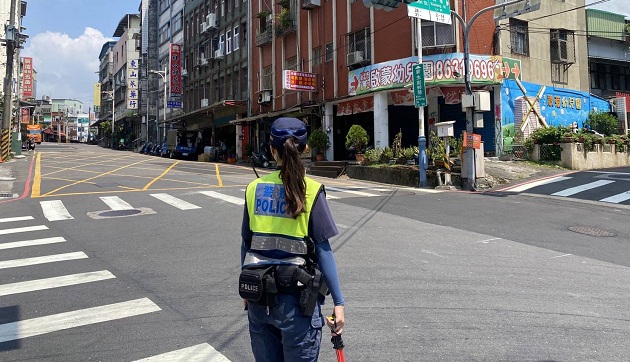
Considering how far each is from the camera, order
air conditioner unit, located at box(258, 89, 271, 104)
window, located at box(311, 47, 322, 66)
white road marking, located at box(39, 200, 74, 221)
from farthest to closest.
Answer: air conditioner unit, located at box(258, 89, 271, 104) → window, located at box(311, 47, 322, 66) → white road marking, located at box(39, 200, 74, 221)

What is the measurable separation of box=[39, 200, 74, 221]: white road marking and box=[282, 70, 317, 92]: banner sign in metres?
14.8

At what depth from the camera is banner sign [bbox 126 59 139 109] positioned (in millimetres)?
64750

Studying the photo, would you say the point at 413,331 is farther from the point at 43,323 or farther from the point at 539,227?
the point at 539,227

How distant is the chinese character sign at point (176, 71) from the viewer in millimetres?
48688

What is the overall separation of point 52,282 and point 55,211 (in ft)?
21.3

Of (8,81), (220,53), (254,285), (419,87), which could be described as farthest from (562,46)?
(8,81)

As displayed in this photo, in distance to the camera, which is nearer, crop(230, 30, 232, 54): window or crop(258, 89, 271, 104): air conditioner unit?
crop(258, 89, 271, 104): air conditioner unit

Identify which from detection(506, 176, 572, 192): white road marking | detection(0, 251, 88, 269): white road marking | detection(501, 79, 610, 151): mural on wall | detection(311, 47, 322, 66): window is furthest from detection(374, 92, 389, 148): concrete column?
detection(0, 251, 88, 269): white road marking

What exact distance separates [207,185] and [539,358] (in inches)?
594

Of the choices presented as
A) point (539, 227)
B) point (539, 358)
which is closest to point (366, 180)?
point (539, 227)

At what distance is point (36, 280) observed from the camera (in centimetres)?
620

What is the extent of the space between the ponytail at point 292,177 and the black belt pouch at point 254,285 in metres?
0.35

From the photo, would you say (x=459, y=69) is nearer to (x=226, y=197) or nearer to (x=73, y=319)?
(x=226, y=197)

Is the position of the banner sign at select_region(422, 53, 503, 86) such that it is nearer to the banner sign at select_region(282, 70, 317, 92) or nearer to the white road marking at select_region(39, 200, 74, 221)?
the banner sign at select_region(282, 70, 317, 92)
